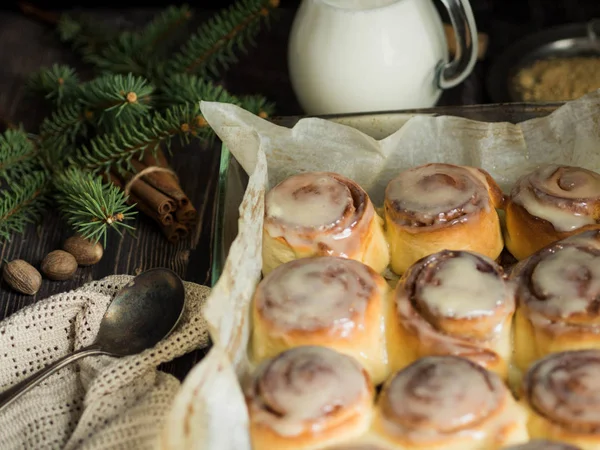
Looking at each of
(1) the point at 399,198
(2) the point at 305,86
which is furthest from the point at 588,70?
(1) the point at 399,198

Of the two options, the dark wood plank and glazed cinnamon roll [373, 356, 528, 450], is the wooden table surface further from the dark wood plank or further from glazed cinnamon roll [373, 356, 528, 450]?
glazed cinnamon roll [373, 356, 528, 450]

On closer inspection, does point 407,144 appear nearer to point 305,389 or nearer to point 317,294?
point 317,294

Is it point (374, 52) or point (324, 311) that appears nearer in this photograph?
point (324, 311)

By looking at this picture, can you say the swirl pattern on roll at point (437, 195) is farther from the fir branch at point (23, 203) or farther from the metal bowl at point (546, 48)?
the fir branch at point (23, 203)

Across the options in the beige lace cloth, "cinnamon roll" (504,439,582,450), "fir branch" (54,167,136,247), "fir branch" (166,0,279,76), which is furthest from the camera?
"fir branch" (166,0,279,76)

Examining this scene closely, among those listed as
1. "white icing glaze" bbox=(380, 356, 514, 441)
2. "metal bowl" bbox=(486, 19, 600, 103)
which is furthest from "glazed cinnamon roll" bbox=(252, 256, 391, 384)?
"metal bowl" bbox=(486, 19, 600, 103)

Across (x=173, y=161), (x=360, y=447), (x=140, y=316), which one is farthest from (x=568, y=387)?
(x=173, y=161)
